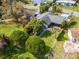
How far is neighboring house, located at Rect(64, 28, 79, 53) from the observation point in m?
39.0

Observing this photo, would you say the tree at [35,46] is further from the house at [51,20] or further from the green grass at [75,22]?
the green grass at [75,22]

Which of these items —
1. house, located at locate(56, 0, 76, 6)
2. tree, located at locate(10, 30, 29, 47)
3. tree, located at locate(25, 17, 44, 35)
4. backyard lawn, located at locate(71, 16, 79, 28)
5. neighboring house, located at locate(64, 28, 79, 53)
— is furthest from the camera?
house, located at locate(56, 0, 76, 6)

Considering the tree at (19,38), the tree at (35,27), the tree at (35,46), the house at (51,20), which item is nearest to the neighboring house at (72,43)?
the tree at (35,46)

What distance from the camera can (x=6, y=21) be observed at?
54.1m

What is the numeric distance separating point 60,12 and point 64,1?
11240 mm

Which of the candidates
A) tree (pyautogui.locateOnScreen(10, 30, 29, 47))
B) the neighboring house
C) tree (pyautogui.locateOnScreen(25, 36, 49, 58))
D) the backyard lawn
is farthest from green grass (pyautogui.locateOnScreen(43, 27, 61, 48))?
the backyard lawn

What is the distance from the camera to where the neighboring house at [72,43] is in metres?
39.0

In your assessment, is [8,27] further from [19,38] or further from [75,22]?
[75,22]

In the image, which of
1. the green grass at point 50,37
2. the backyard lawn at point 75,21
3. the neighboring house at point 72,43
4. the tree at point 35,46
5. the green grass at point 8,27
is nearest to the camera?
the tree at point 35,46

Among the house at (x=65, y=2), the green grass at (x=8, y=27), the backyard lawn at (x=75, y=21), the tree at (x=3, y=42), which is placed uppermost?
the tree at (x=3, y=42)

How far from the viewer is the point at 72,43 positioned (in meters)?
41.6

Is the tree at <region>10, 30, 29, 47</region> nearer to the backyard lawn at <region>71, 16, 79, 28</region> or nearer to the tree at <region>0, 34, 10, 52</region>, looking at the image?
the tree at <region>0, 34, 10, 52</region>

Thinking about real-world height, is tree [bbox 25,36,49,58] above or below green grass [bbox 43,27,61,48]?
above

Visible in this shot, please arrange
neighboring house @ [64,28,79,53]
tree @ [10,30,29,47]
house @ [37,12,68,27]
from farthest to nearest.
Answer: house @ [37,12,68,27] < tree @ [10,30,29,47] < neighboring house @ [64,28,79,53]
